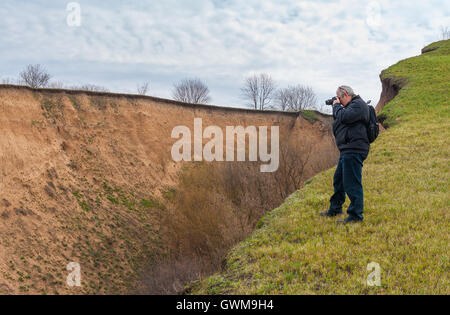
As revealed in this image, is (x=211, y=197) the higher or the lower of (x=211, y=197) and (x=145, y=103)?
the lower

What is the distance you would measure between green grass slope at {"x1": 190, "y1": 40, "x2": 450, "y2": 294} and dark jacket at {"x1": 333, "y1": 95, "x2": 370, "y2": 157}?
145cm

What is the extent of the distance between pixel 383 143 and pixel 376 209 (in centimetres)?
693

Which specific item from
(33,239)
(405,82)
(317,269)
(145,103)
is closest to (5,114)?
(33,239)

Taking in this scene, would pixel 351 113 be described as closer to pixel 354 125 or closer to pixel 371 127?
pixel 354 125

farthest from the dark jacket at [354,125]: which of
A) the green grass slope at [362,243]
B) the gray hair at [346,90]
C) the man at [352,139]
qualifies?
the green grass slope at [362,243]

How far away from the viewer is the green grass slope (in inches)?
159

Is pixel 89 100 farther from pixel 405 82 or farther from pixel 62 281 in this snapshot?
pixel 405 82

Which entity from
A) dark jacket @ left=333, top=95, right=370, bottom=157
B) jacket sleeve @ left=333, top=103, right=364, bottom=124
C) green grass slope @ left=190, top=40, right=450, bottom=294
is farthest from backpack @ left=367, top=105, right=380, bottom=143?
green grass slope @ left=190, top=40, right=450, bottom=294

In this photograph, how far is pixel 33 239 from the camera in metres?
12.3

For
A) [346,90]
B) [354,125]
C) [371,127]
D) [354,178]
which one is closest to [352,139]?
[354,125]

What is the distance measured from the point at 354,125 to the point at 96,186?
14.8 m

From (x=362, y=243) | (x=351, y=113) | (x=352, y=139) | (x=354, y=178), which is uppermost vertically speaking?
(x=351, y=113)

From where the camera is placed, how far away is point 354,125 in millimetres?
5484

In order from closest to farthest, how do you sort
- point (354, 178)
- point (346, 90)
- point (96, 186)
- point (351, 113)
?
point (351, 113) < point (354, 178) < point (346, 90) < point (96, 186)
